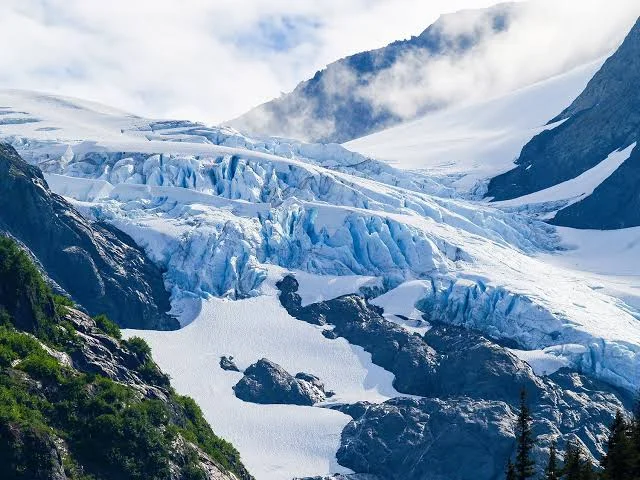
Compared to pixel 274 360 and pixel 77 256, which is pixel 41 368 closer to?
pixel 274 360

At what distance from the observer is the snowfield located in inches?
5241

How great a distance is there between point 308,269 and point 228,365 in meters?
22.2

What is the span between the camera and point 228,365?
13450 cm

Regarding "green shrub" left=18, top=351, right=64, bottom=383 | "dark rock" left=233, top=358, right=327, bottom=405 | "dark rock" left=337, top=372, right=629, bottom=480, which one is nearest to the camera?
"green shrub" left=18, top=351, right=64, bottom=383

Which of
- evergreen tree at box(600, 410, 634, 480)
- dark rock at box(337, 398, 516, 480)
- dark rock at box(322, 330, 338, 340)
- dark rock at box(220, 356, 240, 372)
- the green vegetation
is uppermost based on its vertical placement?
evergreen tree at box(600, 410, 634, 480)

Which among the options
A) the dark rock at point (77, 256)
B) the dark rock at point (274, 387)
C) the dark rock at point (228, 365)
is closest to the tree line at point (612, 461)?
the dark rock at point (274, 387)

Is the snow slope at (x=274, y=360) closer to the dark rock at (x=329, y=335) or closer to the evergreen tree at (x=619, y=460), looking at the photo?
the dark rock at (x=329, y=335)

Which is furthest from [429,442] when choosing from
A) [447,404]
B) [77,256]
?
[77,256]

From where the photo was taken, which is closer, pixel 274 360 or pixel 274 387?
pixel 274 387

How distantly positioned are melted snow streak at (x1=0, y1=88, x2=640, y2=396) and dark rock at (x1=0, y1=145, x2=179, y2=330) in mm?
2829

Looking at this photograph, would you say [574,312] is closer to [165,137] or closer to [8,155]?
[8,155]

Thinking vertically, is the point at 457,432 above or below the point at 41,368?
below

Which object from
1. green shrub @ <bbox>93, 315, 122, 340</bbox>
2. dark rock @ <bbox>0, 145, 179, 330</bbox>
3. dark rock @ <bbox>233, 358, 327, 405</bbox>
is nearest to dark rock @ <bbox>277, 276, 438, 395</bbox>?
dark rock @ <bbox>233, 358, 327, 405</bbox>

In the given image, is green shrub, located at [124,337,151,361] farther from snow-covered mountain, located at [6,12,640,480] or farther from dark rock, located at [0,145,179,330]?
dark rock, located at [0,145,179,330]
